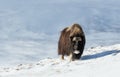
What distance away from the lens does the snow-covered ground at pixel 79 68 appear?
15.4 metres

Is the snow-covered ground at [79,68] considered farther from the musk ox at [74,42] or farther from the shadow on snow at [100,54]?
the musk ox at [74,42]

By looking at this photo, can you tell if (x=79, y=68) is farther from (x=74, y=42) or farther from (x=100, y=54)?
(x=100, y=54)

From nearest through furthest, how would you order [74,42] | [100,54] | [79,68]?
1. [79,68]
2. [74,42]
3. [100,54]

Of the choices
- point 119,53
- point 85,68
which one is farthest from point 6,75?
point 119,53

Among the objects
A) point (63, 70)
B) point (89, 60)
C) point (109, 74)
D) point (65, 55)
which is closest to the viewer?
point (109, 74)

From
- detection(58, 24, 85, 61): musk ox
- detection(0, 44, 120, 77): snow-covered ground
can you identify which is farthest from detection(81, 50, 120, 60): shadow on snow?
detection(58, 24, 85, 61): musk ox

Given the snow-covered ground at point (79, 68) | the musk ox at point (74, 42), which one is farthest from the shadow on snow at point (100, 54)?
the musk ox at point (74, 42)

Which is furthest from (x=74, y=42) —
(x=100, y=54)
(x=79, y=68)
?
(x=79, y=68)

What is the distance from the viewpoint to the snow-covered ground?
15.4 metres

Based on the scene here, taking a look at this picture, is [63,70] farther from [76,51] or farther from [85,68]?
[76,51]

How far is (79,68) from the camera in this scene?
1605 centimetres

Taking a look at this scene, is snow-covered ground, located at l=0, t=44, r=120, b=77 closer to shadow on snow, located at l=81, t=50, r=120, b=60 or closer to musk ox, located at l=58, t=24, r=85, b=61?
shadow on snow, located at l=81, t=50, r=120, b=60

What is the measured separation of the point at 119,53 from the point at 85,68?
1889 millimetres

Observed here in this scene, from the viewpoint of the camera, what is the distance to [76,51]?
17891 mm
